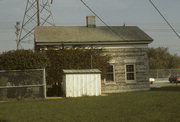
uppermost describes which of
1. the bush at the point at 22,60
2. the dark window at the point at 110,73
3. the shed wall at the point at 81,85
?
the bush at the point at 22,60

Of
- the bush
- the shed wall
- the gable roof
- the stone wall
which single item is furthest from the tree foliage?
the bush

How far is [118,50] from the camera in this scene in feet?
81.7

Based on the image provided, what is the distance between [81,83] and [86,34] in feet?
20.7

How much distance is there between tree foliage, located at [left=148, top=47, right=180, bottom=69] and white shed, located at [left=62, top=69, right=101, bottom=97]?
53.7 metres

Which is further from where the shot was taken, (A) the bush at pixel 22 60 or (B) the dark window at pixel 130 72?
(B) the dark window at pixel 130 72

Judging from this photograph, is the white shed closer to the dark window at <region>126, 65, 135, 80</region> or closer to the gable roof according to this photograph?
the gable roof

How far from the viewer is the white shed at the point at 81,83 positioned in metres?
20.4

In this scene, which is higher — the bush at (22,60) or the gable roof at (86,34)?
the gable roof at (86,34)

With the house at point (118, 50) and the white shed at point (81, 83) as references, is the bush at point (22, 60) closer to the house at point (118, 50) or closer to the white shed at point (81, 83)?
the white shed at point (81, 83)

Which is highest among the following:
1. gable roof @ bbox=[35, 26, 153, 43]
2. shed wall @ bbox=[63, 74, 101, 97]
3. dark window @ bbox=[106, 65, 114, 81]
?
gable roof @ bbox=[35, 26, 153, 43]

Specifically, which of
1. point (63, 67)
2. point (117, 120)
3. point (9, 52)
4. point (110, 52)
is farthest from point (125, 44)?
point (117, 120)

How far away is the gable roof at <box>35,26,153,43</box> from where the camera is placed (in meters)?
24.3

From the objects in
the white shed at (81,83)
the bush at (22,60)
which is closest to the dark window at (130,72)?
the white shed at (81,83)

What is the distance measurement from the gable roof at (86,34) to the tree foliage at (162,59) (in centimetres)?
4714
